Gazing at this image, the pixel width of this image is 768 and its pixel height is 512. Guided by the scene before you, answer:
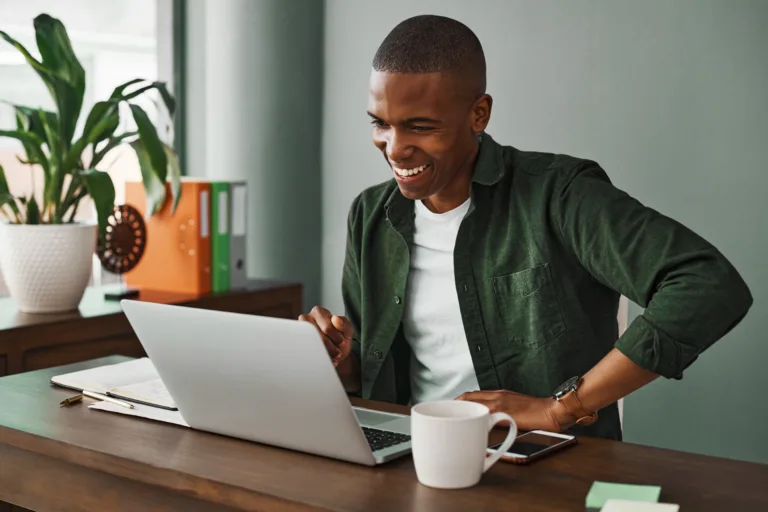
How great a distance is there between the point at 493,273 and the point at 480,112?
11.9 inches

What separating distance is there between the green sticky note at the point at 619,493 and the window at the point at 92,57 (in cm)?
201

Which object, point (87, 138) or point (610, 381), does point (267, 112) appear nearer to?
point (87, 138)

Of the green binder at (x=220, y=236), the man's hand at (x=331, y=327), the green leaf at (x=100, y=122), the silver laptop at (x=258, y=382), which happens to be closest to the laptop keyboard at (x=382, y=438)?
the silver laptop at (x=258, y=382)

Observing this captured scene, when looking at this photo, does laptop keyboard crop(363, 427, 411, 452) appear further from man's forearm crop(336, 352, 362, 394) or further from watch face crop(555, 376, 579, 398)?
→ man's forearm crop(336, 352, 362, 394)

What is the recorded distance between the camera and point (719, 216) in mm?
2666

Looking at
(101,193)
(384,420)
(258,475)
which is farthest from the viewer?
(101,193)

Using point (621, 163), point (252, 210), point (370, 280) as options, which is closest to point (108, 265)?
point (252, 210)

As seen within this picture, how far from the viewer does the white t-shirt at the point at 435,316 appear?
1864mm

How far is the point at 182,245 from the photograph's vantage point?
2.87 metres

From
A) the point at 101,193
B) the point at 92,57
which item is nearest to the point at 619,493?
the point at 101,193

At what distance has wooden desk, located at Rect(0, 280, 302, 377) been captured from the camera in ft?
7.57

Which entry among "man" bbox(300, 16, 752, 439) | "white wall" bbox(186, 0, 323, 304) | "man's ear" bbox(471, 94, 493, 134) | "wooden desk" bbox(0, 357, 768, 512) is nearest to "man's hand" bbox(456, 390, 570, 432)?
"man" bbox(300, 16, 752, 439)

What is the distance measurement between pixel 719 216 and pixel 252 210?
61.6 inches

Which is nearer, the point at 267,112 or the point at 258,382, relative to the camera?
the point at 258,382
